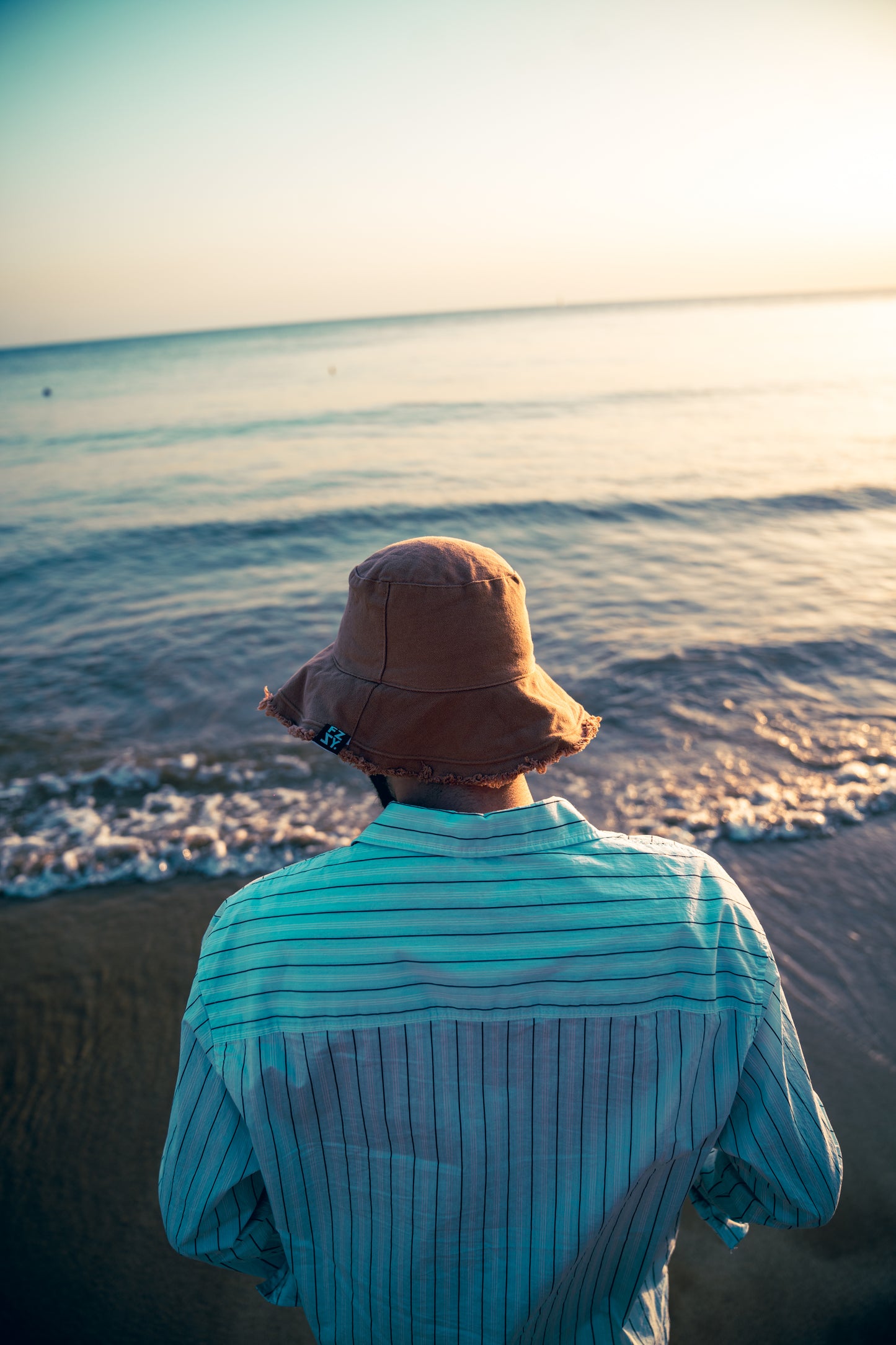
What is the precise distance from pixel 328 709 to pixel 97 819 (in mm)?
3873

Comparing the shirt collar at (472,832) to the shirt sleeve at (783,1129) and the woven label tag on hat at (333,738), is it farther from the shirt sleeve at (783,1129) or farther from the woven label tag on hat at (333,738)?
the shirt sleeve at (783,1129)

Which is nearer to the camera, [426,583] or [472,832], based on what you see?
[472,832]

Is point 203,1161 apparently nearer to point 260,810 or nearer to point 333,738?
point 333,738

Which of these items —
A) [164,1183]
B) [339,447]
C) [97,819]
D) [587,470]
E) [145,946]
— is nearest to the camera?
[164,1183]

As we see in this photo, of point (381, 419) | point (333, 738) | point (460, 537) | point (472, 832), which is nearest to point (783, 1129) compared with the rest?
point (472, 832)

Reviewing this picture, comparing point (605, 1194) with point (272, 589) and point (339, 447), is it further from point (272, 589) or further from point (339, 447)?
point (339, 447)

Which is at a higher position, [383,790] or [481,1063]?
[383,790]

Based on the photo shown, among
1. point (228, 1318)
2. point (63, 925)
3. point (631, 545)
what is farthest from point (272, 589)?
point (228, 1318)

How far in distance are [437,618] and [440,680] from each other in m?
0.11

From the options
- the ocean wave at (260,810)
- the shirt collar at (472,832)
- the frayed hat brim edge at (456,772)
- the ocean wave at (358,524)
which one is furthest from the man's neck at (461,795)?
the ocean wave at (358,524)

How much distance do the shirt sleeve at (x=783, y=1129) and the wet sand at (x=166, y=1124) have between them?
145 cm

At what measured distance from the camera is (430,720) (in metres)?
1.33

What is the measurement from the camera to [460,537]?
13.1 metres

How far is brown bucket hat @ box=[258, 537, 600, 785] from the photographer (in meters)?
1.32
